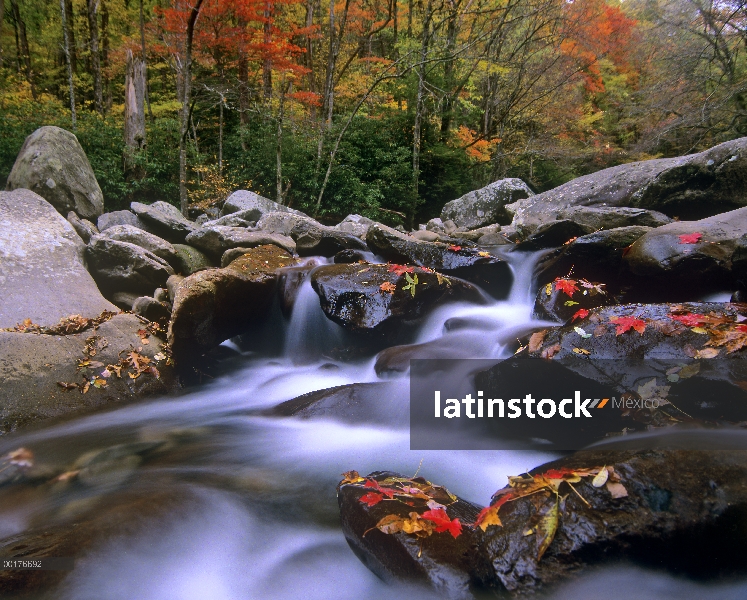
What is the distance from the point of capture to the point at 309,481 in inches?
140

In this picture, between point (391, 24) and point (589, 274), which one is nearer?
point (589, 274)

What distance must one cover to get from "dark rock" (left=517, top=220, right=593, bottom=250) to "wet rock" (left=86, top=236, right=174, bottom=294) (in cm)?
540

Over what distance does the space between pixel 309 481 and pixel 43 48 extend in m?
24.0

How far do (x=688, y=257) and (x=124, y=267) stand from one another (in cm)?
688

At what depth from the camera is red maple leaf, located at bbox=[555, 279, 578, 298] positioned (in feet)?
16.4

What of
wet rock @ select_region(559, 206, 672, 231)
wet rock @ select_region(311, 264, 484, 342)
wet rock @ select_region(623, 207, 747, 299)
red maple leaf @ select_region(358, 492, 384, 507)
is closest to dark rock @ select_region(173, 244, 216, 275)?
wet rock @ select_region(311, 264, 484, 342)

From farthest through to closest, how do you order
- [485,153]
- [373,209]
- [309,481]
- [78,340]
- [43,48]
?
[43,48], [485,153], [373,209], [78,340], [309,481]

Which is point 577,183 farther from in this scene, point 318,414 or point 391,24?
point 391,24

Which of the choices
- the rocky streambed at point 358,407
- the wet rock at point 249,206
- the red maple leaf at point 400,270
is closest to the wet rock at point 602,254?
the rocky streambed at point 358,407

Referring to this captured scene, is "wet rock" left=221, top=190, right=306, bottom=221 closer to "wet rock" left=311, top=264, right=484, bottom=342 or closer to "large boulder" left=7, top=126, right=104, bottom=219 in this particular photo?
"large boulder" left=7, top=126, right=104, bottom=219

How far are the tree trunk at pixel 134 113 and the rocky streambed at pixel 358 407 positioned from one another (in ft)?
18.9

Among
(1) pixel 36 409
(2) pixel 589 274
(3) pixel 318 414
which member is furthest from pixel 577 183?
(1) pixel 36 409

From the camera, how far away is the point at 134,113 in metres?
13.4

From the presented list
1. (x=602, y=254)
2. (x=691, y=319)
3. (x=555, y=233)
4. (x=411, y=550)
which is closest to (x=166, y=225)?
(x=555, y=233)
